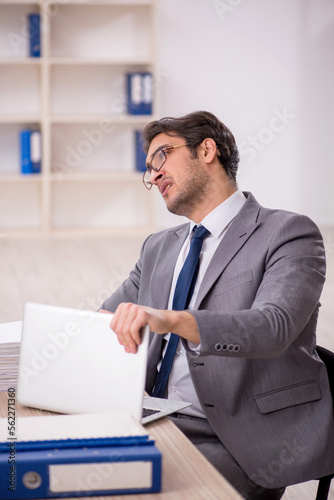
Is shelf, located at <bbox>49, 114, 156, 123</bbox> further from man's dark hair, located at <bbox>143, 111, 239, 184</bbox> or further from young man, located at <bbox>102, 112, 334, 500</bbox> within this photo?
young man, located at <bbox>102, 112, 334, 500</bbox>

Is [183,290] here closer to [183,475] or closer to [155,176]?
[155,176]

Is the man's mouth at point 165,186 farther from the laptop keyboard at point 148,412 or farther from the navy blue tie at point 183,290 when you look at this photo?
the laptop keyboard at point 148,412

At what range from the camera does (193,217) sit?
179cm

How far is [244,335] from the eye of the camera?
49.6 inches

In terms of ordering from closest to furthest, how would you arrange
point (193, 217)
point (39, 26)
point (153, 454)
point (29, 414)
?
point (153, 454), point (29, 414), point (193, 217), point (39, 26)

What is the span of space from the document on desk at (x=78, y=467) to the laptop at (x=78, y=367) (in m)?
0.20

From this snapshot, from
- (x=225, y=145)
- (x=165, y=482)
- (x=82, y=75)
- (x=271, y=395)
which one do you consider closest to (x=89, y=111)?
(x=82, y=75)

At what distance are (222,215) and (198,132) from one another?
0.22 m

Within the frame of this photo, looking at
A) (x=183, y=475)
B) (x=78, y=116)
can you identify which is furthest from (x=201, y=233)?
(x=78, y=116)

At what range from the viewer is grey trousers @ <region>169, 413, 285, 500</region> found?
4.60ft

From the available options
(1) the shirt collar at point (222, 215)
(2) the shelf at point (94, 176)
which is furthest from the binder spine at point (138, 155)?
(1) the shirt collar at point (222, 215)

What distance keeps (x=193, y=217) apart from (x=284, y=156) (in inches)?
230

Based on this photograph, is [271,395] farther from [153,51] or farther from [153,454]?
[153,51]

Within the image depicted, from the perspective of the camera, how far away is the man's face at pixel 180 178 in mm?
1750
